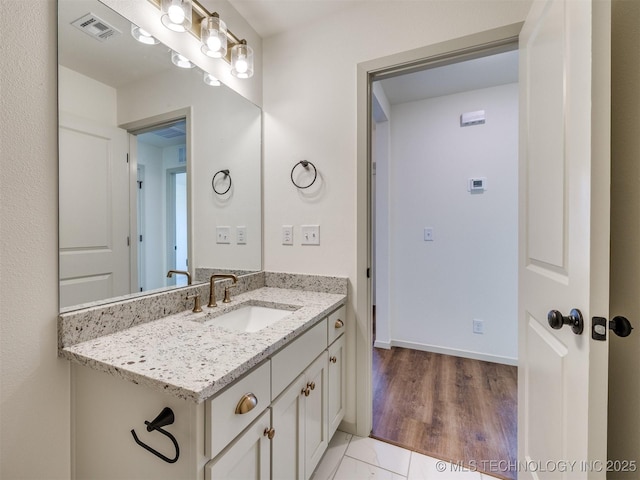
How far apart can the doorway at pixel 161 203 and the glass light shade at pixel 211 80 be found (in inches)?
10.9

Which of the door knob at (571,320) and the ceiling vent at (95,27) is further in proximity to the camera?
the ceiling vent at (95,27)

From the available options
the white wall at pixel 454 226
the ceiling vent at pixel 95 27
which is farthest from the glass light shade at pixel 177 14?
the white wall at pixel 454 226

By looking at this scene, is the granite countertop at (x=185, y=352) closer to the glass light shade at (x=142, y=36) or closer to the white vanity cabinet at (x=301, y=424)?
the white vanity cabinet at (x=301, y=424)

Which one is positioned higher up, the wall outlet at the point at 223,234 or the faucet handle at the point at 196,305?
the wall outlet at the point at 223,234

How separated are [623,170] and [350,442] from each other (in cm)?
166

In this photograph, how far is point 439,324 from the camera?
2.72 m

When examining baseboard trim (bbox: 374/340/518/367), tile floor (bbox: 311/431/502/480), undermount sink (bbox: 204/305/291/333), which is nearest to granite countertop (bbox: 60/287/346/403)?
undermount sink (bbox: 204/305/291/333)

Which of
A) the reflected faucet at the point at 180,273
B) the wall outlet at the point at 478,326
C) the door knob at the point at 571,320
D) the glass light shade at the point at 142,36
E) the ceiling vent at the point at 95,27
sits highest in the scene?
the glass light shade at the point at 142,36

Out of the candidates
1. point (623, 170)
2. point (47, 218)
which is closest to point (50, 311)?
point (47, 218)

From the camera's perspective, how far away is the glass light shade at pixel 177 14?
116 centimetres

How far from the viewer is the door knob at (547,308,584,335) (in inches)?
29.1

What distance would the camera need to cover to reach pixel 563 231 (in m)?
0.87

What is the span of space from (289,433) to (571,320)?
0.97m

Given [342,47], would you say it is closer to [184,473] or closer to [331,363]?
[331,363]
